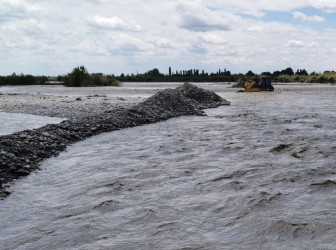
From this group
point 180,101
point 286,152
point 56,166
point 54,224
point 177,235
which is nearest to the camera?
point 177,235

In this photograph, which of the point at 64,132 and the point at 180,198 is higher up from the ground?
the point at 64,132

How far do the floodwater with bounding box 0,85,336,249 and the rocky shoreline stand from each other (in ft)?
1.61

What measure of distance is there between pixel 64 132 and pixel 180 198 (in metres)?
9.26

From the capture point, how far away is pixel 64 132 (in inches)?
641

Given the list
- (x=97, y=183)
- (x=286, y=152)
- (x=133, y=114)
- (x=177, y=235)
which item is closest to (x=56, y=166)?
(x=97, y=183)

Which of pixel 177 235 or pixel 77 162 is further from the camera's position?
pixel 77 162

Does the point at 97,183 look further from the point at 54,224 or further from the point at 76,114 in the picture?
the point at 76,114

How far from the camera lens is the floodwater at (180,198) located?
630cm

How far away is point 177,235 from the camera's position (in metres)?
6.37

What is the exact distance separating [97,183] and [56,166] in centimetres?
248

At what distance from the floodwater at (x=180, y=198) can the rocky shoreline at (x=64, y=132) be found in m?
0.49

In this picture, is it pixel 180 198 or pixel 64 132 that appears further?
pixel 64 132

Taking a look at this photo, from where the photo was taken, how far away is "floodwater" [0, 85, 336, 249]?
6.30 meters

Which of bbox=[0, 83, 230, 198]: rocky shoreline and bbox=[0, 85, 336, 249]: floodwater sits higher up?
bbox=[0, 83, 230, 198]: rocky shoreline
